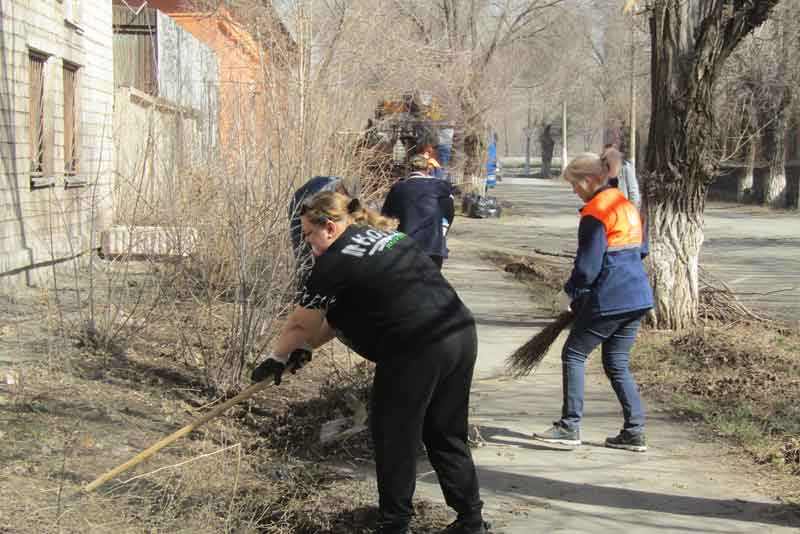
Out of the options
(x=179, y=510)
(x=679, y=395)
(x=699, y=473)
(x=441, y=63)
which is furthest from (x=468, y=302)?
(x=441, y=63)

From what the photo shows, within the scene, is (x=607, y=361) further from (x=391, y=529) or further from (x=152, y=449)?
(x=152, y=449)

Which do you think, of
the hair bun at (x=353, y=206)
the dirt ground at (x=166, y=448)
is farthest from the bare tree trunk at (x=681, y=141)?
the hair bun at (x=353, y=206)

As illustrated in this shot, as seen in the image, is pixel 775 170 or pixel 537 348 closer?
pixel 537 348

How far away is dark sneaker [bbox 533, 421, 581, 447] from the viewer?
5.61 meters

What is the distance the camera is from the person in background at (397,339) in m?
3.83

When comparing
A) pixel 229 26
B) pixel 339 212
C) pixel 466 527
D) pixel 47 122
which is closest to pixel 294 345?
pixel 339 212

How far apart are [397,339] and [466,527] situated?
90 centimetres

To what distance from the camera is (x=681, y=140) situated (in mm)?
8969

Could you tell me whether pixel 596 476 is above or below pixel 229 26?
below

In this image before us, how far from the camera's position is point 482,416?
638 cm

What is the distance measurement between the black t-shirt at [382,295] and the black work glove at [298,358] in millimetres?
262

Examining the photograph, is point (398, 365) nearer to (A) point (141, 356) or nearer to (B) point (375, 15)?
(A) point (141, 356)

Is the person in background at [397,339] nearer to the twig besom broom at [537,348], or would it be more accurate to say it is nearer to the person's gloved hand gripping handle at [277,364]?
the person's gloved hand gripping handle at [277,364]

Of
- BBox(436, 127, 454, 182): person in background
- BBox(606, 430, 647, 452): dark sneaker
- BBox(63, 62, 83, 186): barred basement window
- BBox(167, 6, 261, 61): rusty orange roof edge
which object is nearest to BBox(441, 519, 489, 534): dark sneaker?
BBox(606, 430, 647, 452): dark sneaker
